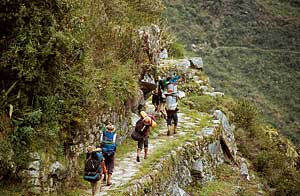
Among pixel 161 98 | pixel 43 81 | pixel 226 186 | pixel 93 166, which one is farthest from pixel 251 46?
pixel 93 166

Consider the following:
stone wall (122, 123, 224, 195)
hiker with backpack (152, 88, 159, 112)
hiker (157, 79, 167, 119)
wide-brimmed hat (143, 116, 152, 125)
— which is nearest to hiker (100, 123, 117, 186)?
stone wall (122, 123, 224, 195)

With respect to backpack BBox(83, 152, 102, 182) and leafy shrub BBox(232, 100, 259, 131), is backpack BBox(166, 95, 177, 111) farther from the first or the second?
leafy shrub BBox(232, 100, 259, 131)

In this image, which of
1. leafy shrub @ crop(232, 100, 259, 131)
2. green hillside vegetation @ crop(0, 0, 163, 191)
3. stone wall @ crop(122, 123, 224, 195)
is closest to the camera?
green hillside vegetation @ crop(0, 0, 163, 191)

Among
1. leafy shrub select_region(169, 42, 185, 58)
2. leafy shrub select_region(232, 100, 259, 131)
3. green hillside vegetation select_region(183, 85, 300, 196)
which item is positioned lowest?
green hillside vegetation select_region(183, 85, 300, 196)

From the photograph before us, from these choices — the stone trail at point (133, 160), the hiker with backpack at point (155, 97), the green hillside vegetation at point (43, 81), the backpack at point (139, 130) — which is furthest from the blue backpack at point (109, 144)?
the hiker with backpack at point (155, 97)

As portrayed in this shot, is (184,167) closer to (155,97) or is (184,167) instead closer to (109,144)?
(155,97)

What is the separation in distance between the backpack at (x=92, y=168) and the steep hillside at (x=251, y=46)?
33.9 m

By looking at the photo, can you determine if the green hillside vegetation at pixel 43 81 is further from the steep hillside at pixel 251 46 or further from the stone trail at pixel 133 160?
the steep hillside at pixel 251 46

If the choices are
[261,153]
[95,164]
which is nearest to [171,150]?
[95,164]

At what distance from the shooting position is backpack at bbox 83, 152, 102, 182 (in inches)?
330

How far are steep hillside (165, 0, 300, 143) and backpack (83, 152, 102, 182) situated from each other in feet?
111

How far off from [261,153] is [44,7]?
1261 cm

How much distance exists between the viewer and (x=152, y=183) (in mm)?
10414

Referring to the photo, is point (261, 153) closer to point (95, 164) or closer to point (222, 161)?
point (222, 161)
